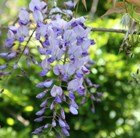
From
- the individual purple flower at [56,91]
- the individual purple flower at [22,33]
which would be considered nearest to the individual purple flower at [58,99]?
the individual purple flower at [56,91]

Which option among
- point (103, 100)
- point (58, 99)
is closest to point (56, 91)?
point (58, 99)

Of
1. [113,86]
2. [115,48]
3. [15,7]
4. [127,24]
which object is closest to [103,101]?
[113,86]

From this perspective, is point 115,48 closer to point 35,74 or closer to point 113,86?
point 113,86

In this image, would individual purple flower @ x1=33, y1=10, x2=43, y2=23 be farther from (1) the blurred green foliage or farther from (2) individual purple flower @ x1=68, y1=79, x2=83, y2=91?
(1) the blurred green foliage

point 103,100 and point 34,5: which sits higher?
point 34,5

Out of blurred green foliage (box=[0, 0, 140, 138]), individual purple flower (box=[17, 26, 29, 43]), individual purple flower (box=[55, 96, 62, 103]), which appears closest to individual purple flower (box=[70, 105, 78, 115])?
individual purple flower (box=[55, 96, 62, 103])

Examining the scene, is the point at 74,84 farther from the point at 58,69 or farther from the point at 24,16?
the point at 24,16

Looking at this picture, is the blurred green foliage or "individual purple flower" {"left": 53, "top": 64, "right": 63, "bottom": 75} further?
the blurred green foliage

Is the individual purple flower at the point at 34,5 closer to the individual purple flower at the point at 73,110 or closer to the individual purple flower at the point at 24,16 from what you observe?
the individual purple flower at the point at 24,16
